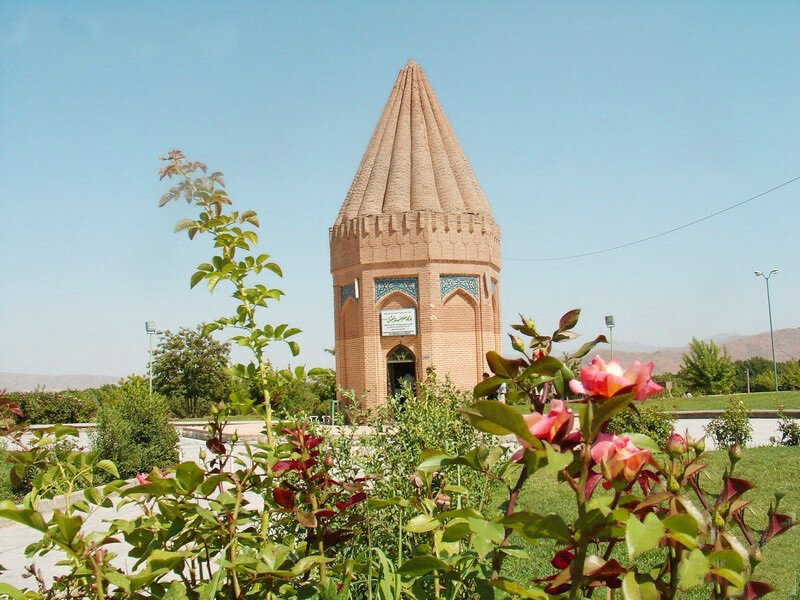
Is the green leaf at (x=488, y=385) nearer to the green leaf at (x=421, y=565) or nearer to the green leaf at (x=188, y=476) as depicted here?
the green leaf at (x=421, y=565)

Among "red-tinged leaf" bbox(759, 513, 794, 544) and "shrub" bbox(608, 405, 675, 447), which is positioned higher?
"red-tinged leaf" bbox(759, 513, 794, 544)

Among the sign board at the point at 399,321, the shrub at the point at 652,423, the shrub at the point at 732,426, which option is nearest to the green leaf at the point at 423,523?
the shrub at the point at 652,423

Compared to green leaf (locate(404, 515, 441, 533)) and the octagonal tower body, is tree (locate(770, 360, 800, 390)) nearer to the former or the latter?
the octagonal tower body

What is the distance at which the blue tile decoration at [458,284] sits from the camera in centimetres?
1811

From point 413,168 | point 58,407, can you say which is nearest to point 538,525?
point 413,168

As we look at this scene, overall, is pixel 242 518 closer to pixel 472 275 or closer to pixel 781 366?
pixel 472 275

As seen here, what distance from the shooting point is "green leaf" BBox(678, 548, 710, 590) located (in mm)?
705

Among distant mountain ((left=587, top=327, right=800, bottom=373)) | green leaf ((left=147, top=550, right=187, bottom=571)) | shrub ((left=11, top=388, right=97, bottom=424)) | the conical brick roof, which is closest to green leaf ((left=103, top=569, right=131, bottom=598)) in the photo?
green leaf ((left=147, top=550, right=187, bottom=571))

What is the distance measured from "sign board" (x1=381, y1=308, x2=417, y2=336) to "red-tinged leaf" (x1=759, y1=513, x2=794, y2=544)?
55.7 feet

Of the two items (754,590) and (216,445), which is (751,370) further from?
(754,590)

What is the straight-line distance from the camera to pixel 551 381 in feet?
3.11

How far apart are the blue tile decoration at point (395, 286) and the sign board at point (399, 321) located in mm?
403

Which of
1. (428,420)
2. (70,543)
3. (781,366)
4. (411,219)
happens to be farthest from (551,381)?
(781,366)

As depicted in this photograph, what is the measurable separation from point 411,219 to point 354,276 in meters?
→ 2.07
